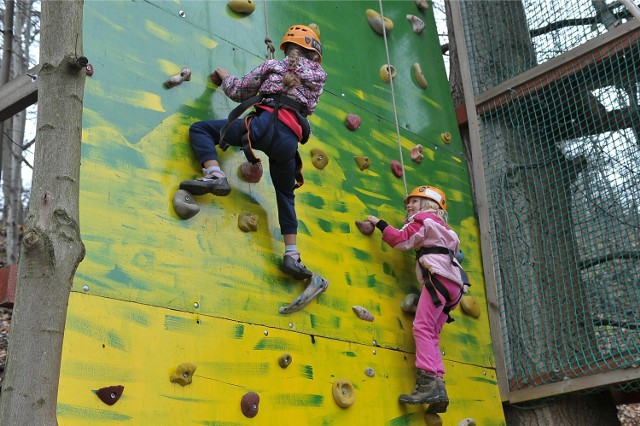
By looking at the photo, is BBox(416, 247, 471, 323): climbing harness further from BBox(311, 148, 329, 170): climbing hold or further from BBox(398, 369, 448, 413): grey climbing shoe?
BBox(311, 148, 329, 170): climbing hold

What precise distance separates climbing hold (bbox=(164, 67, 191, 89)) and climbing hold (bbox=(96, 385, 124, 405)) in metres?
1.41

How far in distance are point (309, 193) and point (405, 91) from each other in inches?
54.9

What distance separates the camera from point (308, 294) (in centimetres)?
384

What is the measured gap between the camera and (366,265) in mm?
4387

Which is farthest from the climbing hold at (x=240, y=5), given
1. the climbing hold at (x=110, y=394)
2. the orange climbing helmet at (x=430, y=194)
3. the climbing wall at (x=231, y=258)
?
the climbing hold at (x=110, y=394)

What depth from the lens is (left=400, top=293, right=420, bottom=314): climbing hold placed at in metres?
4.44

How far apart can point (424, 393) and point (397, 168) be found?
4.51 feet

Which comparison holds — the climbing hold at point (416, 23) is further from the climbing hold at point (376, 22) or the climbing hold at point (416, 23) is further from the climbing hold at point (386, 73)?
the climbing hold at point (386, 73)

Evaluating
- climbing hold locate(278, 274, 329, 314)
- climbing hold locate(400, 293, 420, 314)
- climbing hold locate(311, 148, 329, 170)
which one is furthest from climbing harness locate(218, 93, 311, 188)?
climbing hold locate(400, 293, 420, 314)

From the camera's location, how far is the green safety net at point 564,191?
472 centimetres

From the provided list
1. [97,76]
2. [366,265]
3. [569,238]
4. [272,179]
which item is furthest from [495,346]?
[97,76]

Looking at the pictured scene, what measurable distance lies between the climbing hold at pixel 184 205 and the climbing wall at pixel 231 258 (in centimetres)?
3

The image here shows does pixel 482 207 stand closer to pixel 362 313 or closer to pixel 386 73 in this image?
pixel 386 73

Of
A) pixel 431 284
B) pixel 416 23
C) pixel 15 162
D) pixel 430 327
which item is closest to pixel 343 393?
pixel 430 327
